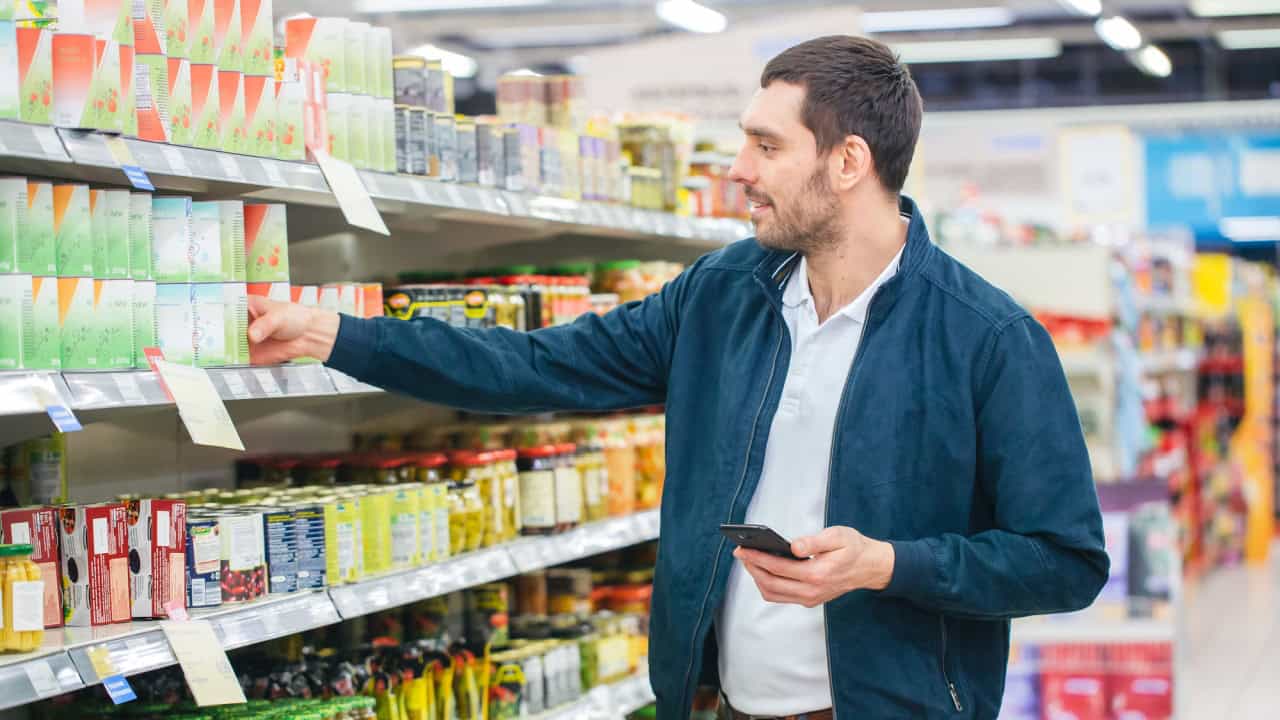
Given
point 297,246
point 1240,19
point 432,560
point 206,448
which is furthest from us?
point 1240,19

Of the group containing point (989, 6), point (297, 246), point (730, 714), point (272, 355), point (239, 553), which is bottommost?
point (730, 714)

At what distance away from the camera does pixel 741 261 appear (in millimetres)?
2742

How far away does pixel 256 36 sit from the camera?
107 inches

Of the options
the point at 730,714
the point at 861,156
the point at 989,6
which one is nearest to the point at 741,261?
the point at 861,156

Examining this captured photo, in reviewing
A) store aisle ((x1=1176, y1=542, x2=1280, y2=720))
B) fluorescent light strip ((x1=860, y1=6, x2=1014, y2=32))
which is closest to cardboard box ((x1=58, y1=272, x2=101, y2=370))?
store aisle ((x1=1176, y1=542, x2=1280, y2=720))

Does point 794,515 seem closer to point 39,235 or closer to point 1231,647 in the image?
point 39,235

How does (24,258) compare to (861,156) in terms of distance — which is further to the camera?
(861,156)

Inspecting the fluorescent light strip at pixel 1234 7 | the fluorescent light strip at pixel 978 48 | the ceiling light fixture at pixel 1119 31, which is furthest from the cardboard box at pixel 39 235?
the fluorescent light strip at pixel 978 48

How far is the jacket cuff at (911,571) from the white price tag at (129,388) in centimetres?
117

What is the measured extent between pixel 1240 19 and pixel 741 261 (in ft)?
44.0

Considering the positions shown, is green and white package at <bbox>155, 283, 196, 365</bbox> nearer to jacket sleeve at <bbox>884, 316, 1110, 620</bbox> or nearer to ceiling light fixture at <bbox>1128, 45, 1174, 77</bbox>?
jacket sleeve at <bbox>884, 316, 1110, 620</bbox>

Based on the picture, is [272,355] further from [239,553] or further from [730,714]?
[730,714]

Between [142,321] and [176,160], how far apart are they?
0.26m

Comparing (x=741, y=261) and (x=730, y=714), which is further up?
(x=741, y=261)
